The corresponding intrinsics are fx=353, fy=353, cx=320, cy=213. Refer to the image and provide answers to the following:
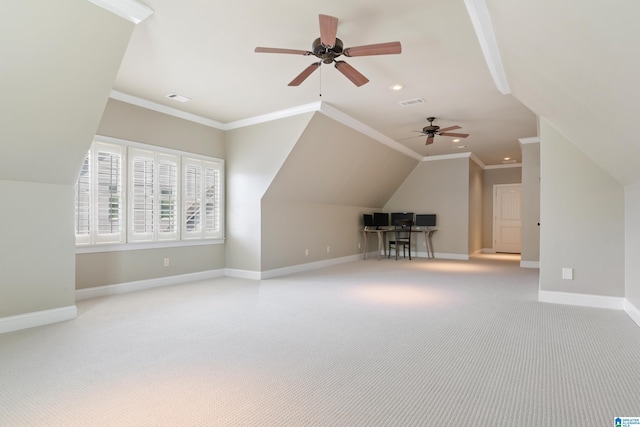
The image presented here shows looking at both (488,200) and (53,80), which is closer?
(53,80)

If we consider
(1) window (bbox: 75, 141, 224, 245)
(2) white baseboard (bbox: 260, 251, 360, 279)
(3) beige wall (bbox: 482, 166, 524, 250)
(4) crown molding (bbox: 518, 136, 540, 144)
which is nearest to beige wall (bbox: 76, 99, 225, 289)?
(1) window (bbox: 75, 141, 224, 245)

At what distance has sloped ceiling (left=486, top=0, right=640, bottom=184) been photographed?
5.06ft

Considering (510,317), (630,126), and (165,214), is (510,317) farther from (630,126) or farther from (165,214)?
(165,214)

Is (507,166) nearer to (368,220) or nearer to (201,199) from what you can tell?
(368,220)

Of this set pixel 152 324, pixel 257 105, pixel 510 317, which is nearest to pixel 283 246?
pixel 257 105

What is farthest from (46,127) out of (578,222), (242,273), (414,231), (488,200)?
(488,200)

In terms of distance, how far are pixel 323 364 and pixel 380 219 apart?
278 inches

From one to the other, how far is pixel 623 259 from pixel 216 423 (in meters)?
4.54

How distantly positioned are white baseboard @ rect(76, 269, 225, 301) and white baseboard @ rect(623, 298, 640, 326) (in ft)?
18.3

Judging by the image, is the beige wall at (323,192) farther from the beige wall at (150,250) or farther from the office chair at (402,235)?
the beige wall at (150,250)

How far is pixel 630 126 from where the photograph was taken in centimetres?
230

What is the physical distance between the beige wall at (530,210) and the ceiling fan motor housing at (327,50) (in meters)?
5.98

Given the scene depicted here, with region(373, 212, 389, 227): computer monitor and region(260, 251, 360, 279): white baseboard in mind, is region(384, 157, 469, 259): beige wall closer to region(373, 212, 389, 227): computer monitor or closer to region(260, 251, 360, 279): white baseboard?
region(373, 212, 389, 227): computer monitor

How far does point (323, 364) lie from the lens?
250 centimetres
